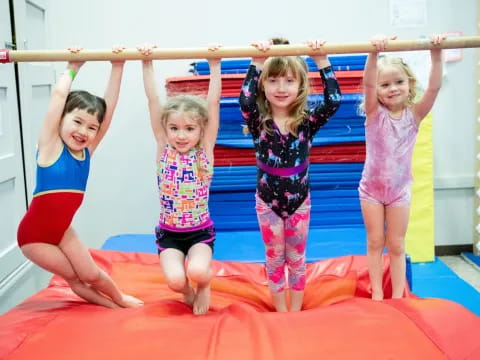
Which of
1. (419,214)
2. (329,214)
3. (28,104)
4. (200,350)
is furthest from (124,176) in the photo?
(200,350)

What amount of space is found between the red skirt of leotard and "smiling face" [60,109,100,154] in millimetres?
211

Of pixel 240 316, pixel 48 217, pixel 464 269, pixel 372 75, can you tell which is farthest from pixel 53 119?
pixel 464 269

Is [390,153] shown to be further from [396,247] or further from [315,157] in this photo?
[315,157]

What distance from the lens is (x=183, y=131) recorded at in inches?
90.6

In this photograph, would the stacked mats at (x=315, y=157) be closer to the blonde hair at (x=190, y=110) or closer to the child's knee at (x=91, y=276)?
the blonde hair at (x=190, y=110)

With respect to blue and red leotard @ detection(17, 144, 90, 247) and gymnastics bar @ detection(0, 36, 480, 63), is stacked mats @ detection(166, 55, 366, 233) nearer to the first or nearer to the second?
gymnastics bar @ detection(0, 36, 480, 63)

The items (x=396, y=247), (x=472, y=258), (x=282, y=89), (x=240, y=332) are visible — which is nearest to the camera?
(x=240, y=332)

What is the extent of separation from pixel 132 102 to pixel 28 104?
877 mm

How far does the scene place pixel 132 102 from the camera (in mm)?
4191

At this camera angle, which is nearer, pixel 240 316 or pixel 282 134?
pixel 240 316

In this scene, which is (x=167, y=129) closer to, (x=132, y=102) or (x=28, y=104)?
(x=28, y=104)

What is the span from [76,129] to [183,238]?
67 cm

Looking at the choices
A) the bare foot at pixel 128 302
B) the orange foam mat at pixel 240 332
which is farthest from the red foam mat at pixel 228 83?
the orange foam mat at pixel 240 332

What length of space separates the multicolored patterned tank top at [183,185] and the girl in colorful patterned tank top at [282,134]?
274mm
